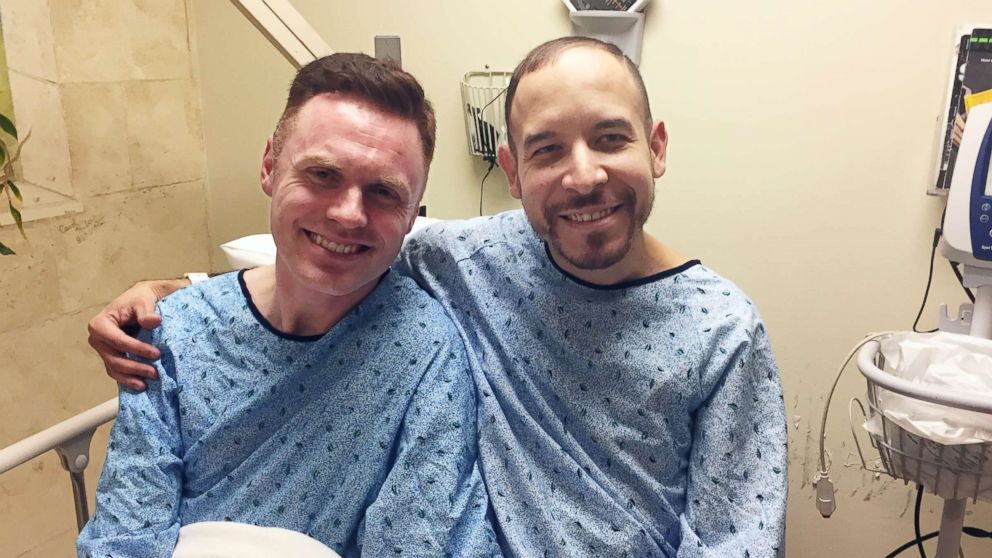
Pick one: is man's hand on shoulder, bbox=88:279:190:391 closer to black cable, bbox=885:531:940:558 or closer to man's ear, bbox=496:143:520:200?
man's ear, bbox=496:143:520:200

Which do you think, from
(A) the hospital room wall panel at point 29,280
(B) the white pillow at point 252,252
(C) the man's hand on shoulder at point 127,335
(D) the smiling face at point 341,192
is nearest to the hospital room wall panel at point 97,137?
(A) the hospital room wall panel at point 29,280

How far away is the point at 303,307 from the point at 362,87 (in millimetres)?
376

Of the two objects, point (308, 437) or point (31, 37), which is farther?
point (31, 37)

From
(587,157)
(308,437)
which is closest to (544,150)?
(587,157)

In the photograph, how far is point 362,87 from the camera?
1.14 m

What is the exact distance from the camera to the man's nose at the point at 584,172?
1076mm

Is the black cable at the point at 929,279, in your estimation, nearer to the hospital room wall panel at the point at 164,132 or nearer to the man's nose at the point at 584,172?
the man's nose at the point at 584,172

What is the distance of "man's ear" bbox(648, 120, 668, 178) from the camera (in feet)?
3.88

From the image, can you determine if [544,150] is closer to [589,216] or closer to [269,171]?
[589,216]

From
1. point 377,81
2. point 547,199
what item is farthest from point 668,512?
point 377,81

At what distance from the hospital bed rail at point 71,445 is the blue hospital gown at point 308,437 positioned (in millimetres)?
97

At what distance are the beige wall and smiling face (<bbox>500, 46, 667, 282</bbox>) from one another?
2.25ft

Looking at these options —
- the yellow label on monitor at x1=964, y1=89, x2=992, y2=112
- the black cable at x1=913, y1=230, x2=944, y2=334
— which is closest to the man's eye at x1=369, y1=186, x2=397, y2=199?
the yellow label on monitor at x1=964, y1=89, x2=992, y2=112

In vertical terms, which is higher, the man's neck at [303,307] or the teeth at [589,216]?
the teeth at [589,216]
